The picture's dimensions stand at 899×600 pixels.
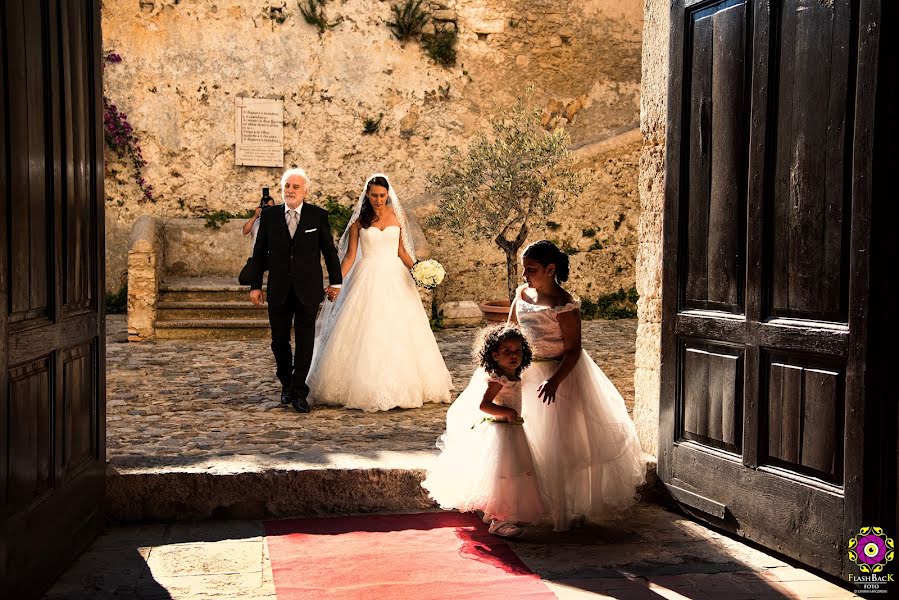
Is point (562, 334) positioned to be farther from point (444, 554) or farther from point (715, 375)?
point (444, 554)

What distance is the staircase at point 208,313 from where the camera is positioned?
424 inches

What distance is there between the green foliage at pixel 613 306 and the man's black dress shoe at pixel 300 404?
24.0ft

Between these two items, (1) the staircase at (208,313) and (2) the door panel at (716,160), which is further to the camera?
(1) the staircase at (208,313)

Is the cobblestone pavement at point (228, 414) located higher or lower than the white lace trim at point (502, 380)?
lower

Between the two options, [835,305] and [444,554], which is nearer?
[835,305]

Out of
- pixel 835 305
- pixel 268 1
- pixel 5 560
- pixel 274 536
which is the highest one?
pixel 268 1

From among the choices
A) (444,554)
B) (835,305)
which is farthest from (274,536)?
(835,305)

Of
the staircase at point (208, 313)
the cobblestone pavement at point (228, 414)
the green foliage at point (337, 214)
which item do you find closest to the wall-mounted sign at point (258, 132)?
the green foliage at point (337, 214)

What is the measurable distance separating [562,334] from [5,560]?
104 inches

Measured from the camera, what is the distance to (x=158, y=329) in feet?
35.0

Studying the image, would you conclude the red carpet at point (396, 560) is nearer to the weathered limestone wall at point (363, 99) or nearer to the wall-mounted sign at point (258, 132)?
the weathered limestone wall at point (363, 99)

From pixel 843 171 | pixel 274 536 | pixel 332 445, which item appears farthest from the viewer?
pixel 332 445

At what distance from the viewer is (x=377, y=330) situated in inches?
273

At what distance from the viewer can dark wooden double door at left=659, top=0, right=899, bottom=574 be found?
344 centimetres
